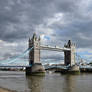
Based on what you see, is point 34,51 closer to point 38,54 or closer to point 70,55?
point 38,54

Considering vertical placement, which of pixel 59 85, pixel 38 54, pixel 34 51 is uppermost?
pixel 34 51

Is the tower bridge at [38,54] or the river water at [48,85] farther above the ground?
the tower bridge at [38,54]

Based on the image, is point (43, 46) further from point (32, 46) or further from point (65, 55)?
point (65, 55)

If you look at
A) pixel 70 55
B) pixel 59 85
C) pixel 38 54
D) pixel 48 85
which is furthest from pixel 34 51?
pixel 59 85

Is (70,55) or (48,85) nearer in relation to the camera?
(48,85)

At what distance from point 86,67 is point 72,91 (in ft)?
175

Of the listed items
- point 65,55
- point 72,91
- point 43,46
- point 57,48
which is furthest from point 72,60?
point 72,91

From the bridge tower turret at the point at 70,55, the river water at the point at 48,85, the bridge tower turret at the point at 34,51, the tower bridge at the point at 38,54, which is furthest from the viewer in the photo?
the bridge tower turret at the point at 70,55

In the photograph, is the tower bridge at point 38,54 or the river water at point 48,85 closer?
the river water at point 48,85

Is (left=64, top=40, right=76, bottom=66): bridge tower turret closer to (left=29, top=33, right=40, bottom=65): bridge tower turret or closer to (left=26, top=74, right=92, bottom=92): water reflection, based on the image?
(left=29, top=33, right=40, bottom=65): bridge tower turret

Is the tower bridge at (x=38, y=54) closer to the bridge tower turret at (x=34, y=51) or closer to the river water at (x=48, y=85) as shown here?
the bridge tower turret at (x=34, y=51)

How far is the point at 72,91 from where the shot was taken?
1566 centimetres

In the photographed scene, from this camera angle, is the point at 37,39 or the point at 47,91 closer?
the point at 47,91

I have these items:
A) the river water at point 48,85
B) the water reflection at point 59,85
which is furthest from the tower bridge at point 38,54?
the water reflection at point 59,85
